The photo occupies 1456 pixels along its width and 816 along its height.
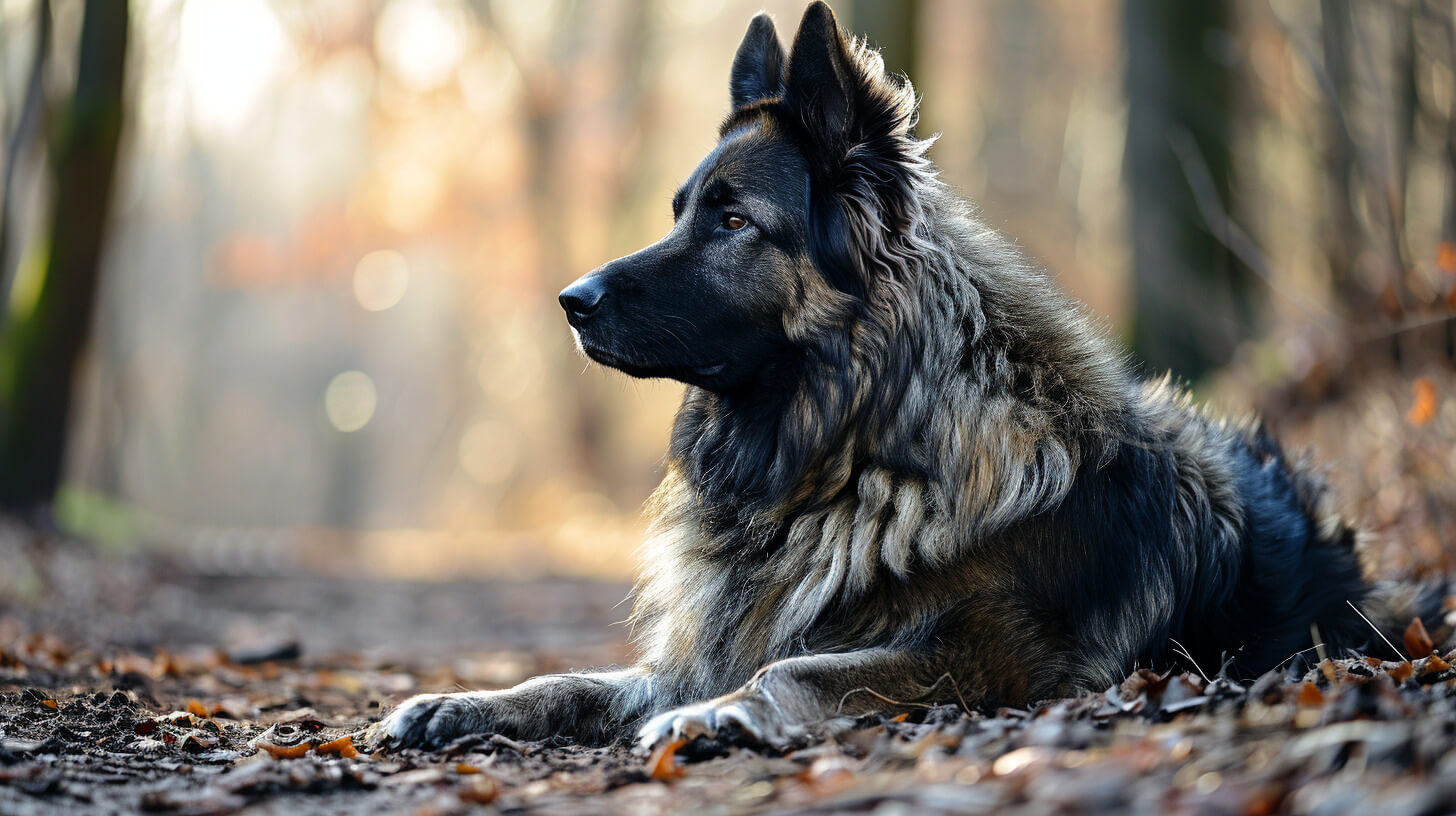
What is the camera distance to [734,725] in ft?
10.5

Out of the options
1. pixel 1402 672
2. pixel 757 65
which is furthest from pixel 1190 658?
pixel 757 65

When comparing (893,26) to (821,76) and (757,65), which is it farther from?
(821,76)

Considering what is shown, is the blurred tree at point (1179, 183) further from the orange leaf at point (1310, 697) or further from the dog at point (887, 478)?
the orange leaf at point (1310, 697)

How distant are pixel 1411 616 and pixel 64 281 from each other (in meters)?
11.5

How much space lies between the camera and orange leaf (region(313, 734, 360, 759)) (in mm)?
3572

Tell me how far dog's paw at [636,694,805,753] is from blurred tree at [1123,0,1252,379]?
8222 mm

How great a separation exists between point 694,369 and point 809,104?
1.07 metres

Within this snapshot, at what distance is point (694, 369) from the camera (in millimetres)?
4215

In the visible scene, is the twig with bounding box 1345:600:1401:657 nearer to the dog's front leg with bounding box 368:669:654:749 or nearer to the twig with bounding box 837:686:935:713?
the twig with bounding box 837:686:935:713

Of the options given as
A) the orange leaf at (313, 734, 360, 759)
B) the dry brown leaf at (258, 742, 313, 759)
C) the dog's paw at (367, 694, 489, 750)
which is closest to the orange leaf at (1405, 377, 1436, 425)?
the dog's paw at (367, 694, 489, 750)

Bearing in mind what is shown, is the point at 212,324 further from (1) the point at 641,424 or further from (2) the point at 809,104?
(2) the point at 809,104

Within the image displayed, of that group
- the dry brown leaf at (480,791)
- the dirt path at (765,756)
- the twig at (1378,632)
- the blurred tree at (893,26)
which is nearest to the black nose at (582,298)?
the dirt path at (765,756)

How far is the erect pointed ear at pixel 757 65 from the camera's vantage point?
185 inches

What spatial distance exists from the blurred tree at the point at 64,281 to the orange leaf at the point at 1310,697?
11.3 m
